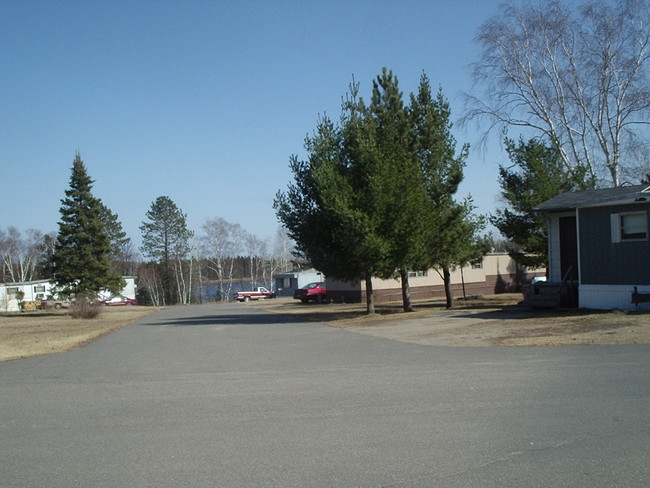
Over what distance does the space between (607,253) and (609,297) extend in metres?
1.43

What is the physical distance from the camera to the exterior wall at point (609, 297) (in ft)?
64.8

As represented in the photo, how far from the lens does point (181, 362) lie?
14.2 m

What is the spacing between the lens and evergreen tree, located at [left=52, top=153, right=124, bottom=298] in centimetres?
4400

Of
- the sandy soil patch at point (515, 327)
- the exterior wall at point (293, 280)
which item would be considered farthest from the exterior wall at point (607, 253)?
the exterior wall at point (293, 280)

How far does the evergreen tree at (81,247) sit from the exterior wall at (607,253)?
110 feet

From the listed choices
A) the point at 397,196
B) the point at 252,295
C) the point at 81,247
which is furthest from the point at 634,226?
the point at 252,295

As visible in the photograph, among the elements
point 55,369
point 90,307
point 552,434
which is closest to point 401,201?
point 55,369

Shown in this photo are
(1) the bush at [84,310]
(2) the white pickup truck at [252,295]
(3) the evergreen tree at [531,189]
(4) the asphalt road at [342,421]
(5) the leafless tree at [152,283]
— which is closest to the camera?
(4) the asphalt road at [342,421]

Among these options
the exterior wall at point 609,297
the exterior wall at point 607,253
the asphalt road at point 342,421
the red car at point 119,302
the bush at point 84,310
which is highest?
the exterior wall at point 607,253

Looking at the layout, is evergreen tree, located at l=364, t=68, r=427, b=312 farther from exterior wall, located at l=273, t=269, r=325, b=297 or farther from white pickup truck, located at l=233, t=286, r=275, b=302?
white pickup truck, located at l=233, t=286, r=275, b=302

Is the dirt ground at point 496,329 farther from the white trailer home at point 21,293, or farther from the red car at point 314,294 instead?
the white trailer home at point 21,293

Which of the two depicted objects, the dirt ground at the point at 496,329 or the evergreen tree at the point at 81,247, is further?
the evergreen tree at the point at 81,247

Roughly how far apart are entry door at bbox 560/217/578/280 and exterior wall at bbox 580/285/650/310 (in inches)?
107

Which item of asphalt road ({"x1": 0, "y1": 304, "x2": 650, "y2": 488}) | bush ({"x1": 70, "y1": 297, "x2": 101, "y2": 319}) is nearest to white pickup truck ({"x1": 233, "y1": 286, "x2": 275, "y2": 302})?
bush ({"x1": 70, "y1": 297, "x2": 101, "y2": 319})
